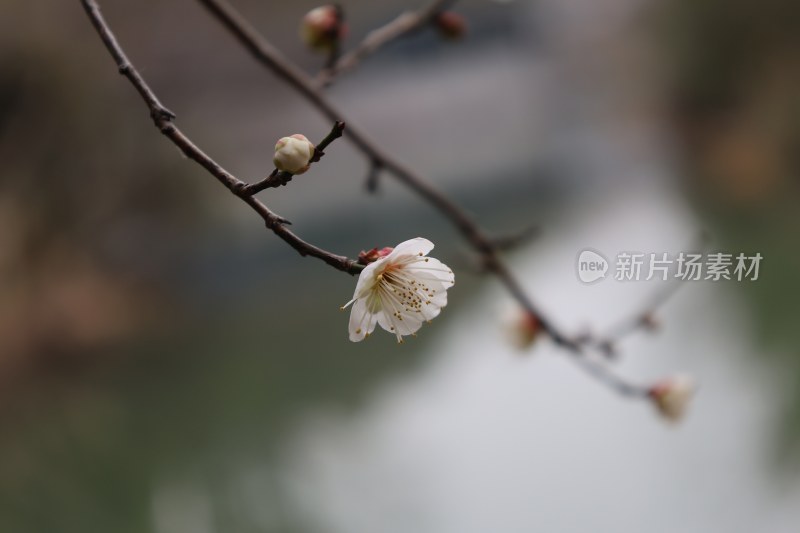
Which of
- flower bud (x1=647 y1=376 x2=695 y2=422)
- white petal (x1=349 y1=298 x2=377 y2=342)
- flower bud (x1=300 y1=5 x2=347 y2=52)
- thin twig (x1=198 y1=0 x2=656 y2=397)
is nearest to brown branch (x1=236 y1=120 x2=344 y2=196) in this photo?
white petal (x1=349 y1=298 x2=377 y2=342)

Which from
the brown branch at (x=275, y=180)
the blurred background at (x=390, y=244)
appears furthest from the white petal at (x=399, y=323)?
the blurred background at (x=390, y=244)

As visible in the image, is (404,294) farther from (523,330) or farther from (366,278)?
(523,330)

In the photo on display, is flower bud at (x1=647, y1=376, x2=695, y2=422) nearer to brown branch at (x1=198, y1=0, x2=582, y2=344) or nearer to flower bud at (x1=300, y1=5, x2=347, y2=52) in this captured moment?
brown branch at (x1=198, y1=0, x2=582, y2=344)

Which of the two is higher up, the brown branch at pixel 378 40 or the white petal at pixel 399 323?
the brown branch at pixel 378 40

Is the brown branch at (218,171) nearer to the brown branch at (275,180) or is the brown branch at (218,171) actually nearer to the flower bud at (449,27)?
the brown branch at (275,180)

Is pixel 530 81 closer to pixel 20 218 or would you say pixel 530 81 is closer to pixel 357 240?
pixel 357 240
